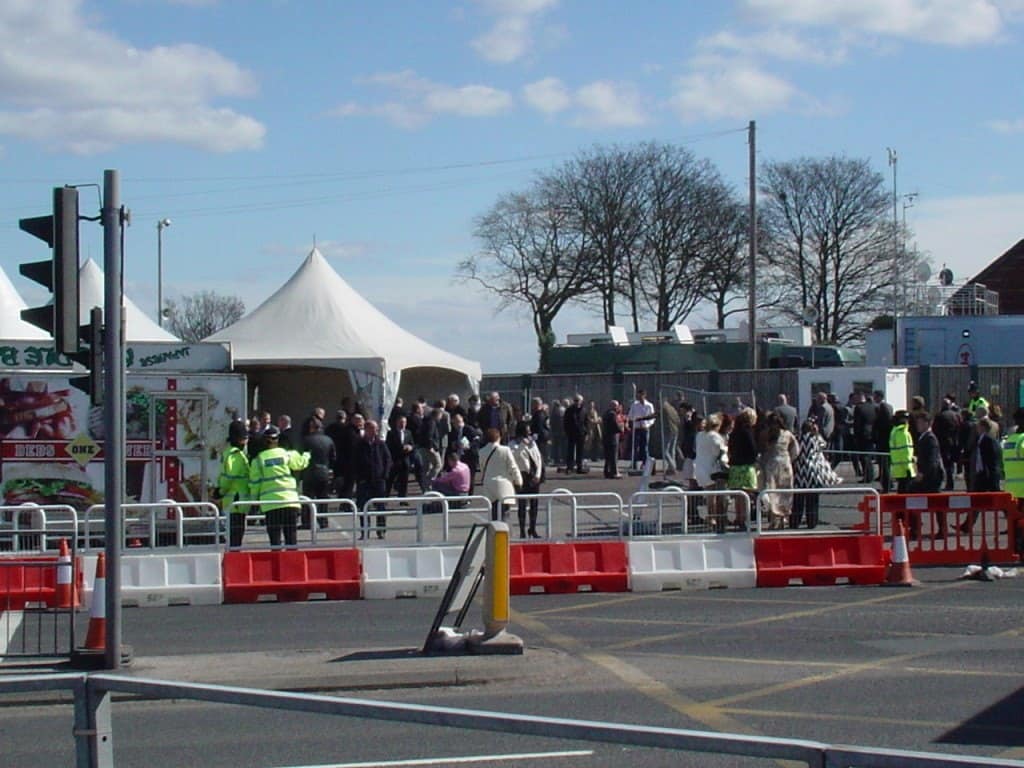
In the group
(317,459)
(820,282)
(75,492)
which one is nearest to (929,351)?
(820,282)

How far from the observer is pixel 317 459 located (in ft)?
63.4

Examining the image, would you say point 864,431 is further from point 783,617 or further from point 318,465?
point 783,617

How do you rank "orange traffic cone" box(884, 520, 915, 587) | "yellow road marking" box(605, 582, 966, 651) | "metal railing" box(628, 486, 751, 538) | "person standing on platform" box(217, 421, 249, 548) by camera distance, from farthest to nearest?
"person standing on platform" box(217, 421, 249, 548), "metal railing" box(628, 486, 751, 538), "orange traffic cone" box(884, 520, 915, 587), "yellow road marking" box(605, 582, 966, 651)

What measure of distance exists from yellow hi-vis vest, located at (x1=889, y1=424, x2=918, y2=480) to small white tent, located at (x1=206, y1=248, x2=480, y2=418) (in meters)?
9.35

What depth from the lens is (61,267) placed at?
9617 mm

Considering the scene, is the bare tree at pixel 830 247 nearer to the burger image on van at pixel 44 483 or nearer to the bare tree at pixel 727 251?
the bare tree at pixel 727 251

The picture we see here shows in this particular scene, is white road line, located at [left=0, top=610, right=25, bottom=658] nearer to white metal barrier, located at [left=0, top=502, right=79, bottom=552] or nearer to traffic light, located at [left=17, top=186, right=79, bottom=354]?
traffic light, located at [left=17, top=186, right=79, bottom=354]

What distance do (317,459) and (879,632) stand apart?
9.65 meters

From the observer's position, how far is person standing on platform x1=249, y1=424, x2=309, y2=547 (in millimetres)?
15320

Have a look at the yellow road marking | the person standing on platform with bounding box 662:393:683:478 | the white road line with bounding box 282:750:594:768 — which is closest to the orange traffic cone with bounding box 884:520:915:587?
the yellow road marking

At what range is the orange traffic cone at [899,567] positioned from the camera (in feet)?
48.1

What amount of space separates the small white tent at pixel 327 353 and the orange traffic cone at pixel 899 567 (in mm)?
11747

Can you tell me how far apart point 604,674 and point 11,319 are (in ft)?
62.3

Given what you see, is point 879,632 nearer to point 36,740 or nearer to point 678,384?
point 36,740
